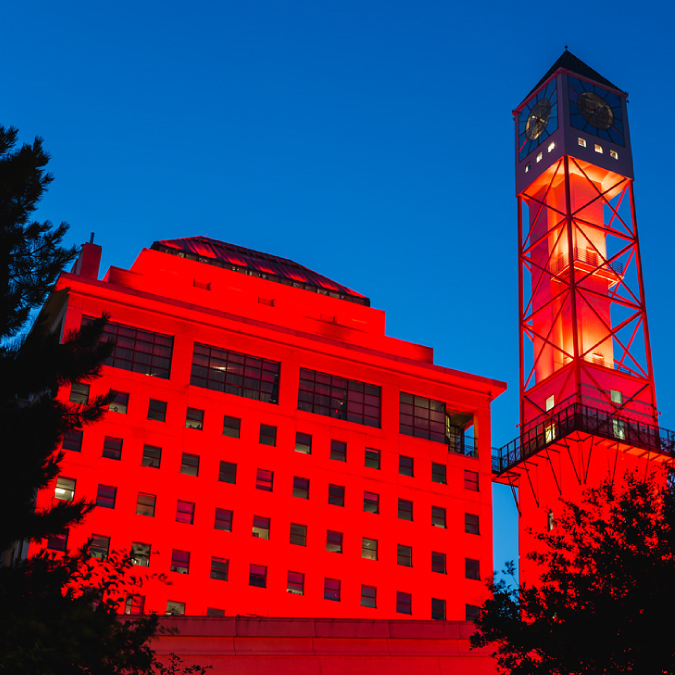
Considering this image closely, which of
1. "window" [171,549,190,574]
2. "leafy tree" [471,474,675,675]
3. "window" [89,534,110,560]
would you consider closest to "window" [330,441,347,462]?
"window" [171,549,190,574]

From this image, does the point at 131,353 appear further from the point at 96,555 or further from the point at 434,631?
the point at 434,631

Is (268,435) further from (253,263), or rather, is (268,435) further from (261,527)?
(253,263)

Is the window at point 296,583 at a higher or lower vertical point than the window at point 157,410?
lower

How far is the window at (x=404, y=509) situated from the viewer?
210 ft

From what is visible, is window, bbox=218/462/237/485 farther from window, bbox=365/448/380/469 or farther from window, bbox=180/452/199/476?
window, bbox=365/448/380/469

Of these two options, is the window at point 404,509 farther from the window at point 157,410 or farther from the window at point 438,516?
the window at point 157,410

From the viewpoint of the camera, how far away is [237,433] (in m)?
62.9

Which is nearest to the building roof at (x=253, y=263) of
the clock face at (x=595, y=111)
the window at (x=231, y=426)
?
the window at (x=231, y=426)

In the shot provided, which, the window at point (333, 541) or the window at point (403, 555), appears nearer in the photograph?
the window at point (333, 541)

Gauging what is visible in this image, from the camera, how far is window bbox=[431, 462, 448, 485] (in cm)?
6631

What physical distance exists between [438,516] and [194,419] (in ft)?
52.0

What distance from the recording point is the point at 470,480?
67250mm

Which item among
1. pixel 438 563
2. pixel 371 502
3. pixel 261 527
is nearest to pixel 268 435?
pixel 261 527

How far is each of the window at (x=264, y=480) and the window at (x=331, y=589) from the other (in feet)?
20.4
